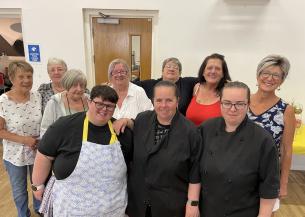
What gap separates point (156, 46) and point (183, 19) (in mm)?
518

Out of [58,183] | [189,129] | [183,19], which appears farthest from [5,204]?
[183,19]

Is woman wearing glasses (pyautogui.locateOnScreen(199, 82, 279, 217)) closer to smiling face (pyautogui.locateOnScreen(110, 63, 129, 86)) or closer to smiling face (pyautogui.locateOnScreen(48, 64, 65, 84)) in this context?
smiling face (pyautogui.locateOnScreen(110, 63, 129, 86))

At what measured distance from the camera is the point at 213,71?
1.92 m

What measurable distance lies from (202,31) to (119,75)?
185cm

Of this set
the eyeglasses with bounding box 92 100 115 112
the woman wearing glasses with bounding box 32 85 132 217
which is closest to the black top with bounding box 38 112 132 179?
the woman wearing glasses with bounding box 32 85 132 217

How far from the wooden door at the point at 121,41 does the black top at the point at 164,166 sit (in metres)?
2.26

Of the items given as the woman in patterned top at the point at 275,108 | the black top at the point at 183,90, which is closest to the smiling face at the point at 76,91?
the black top at the point at 183,90

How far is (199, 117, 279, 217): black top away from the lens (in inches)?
48.8

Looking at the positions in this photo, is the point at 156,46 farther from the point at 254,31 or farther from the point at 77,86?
the point at 77,86

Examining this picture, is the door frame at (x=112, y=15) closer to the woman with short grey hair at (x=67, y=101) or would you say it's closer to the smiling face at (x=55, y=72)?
the smiling face at (x=55, y=72)

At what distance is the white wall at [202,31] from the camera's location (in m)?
3.21

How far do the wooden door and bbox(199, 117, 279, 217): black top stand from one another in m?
2.46

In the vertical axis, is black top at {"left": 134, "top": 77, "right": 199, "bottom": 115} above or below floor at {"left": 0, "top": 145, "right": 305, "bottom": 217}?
above

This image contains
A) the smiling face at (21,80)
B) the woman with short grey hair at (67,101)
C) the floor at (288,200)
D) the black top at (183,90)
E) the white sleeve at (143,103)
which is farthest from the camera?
the floor at (288,200)
